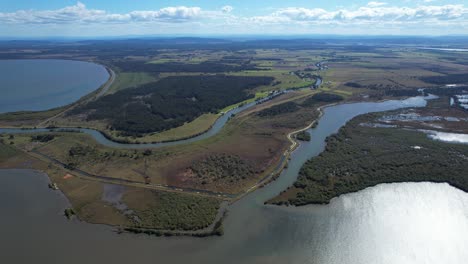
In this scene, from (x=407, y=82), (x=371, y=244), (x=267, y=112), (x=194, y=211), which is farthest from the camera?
(x=407, y=82)

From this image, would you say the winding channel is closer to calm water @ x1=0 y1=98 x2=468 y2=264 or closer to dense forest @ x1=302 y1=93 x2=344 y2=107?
calm water @ x1=0 y1=98 x2=468 y2=264

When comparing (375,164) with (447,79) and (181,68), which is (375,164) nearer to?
(447,79)

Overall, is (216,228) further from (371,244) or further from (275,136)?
(275,136)

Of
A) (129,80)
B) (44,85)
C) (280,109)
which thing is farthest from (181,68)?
(280,109)

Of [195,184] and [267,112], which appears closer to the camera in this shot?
[195,184]

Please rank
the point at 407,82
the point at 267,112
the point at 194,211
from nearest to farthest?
1. the point at 194,211
2. the point at 267,112
3. the point at 407,82

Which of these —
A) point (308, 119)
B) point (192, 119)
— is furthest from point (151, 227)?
point (308, 119)
